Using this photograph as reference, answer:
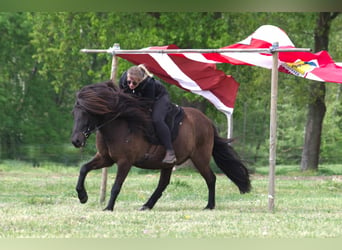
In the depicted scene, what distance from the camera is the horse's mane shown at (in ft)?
34.0

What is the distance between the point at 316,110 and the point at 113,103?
17.4 metres

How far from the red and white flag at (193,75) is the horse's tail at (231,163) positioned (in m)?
0.90

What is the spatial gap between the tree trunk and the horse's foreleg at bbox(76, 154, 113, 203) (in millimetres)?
16274

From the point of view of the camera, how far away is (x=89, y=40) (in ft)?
95.6

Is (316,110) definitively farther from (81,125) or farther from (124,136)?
(81,125)

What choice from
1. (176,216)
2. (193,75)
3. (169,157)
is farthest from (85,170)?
(193,75)

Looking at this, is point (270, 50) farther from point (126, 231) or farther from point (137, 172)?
point (137, 172)

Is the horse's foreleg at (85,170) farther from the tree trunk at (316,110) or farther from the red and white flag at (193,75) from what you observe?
the tree trunk at (316,110)

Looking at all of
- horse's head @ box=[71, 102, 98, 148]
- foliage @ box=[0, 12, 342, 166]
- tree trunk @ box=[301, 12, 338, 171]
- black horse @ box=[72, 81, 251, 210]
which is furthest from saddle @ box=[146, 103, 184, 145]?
tree trunk @ box=[301, 12, 338, 171]

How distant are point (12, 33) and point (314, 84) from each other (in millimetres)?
17616

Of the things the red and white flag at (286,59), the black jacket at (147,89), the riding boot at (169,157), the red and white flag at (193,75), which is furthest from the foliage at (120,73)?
the riding boot at (169,157)

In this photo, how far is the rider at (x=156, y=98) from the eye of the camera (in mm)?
10875

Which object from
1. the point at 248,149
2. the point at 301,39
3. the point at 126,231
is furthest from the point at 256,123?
the point at 126,231

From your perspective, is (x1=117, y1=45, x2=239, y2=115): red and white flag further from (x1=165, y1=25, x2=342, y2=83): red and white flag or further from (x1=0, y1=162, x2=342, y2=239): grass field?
(x1=0, y1=162, x2=342, y2=239): grass field
